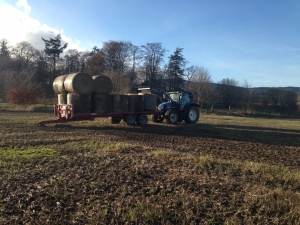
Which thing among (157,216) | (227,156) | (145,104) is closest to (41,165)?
(157,216)

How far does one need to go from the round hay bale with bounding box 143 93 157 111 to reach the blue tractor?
1327mm

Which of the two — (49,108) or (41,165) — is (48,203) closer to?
(41,165)

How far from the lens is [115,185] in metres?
5.26

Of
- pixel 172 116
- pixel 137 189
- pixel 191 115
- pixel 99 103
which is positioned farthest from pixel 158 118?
pixel 137 189

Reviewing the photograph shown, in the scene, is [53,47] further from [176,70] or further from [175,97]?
[175,97]

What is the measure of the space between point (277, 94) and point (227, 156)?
58312 mm

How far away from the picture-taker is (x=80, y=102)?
558 inches

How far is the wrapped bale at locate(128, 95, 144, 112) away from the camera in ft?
53.6

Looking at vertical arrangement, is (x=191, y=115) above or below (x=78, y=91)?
below

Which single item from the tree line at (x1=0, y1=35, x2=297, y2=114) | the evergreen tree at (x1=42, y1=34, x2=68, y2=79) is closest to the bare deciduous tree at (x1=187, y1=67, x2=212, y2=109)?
the tree line at (x1=0, y1=35, x2=297, y2=114)

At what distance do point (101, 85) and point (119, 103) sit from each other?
1468 millimetres

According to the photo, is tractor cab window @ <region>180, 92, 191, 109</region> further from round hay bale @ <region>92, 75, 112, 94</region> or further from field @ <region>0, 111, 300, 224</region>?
field @ <region>0, 111, 300, 224</region>

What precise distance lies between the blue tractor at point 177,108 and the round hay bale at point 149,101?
1327mm

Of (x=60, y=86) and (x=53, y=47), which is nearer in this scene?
(x=60, y=86)
